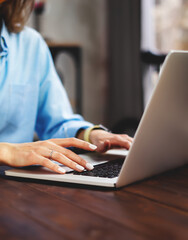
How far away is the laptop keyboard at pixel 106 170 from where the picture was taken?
58cm

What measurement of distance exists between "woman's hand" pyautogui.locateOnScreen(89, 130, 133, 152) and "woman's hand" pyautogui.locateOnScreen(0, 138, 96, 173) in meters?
0.10

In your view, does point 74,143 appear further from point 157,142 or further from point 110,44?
point 110,44

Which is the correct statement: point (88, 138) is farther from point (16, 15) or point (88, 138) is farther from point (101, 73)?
point (101, 73)

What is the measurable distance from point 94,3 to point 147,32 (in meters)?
0.85

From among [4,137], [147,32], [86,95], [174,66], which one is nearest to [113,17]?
[147,32]

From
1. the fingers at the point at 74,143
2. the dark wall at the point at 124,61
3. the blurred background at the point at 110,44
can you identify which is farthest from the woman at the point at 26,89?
the dark wall at the point at 124,61

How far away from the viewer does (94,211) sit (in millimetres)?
415

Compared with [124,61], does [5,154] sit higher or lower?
higher

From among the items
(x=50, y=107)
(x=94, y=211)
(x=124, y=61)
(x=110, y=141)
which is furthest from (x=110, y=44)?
(x=94, y=211)

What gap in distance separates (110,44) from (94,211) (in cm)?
317

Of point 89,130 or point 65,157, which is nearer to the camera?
point 65,157

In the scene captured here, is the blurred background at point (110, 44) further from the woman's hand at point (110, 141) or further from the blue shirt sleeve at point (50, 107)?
Result: the woman's hand at point (110, 141)

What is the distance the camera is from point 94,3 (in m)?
3.52

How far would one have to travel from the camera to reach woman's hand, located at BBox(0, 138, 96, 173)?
0.61 meters
